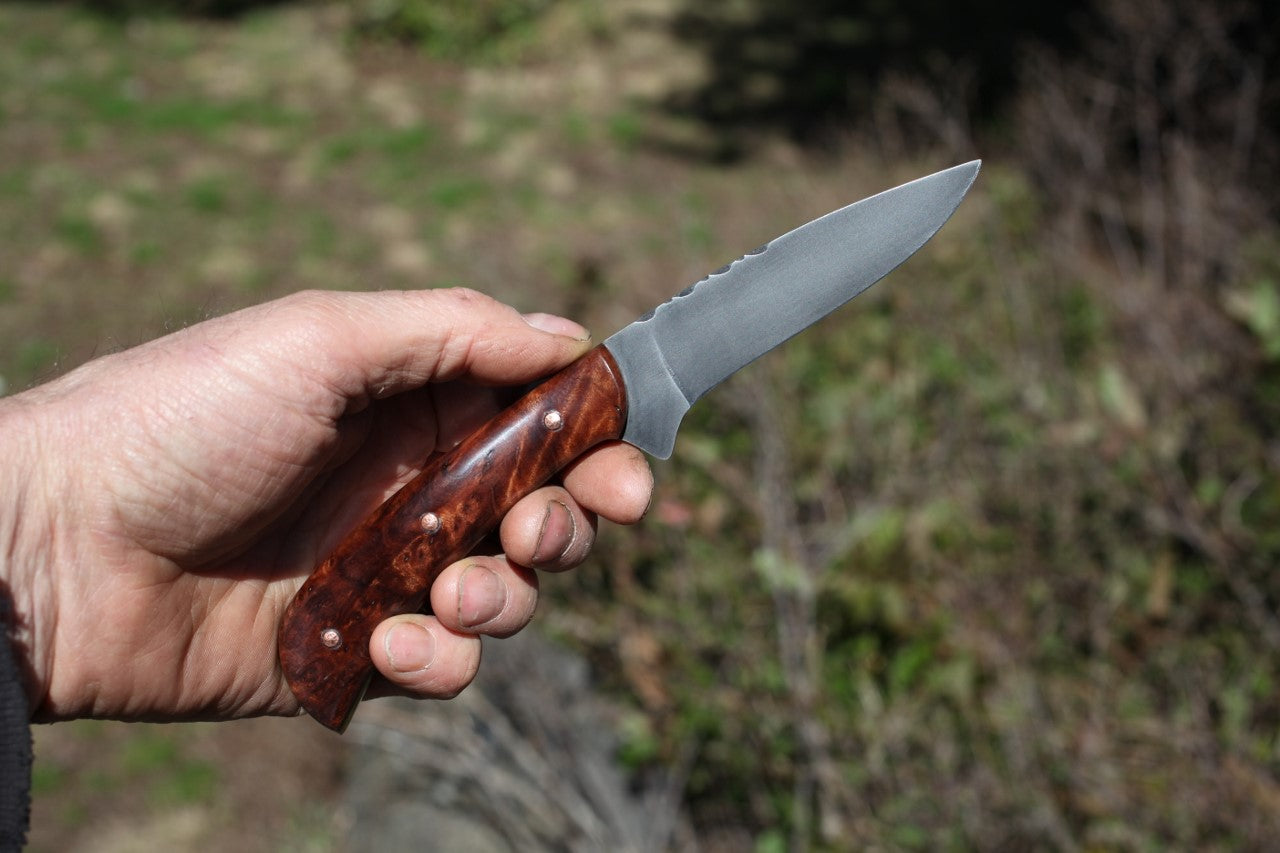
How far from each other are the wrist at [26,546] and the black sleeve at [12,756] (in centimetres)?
14

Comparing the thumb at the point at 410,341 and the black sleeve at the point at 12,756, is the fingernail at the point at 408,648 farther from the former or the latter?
the black sleeve at the point at 12,756

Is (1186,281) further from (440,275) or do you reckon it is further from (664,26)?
(664,26)

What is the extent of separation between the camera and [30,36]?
988cm

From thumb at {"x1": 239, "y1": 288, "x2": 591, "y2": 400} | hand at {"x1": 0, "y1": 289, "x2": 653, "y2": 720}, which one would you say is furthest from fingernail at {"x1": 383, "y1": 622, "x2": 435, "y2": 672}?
thumb at {"x1": 239, "y1": 288, "x2": 591, "y2": 400}

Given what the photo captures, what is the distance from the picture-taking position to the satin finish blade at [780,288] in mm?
2029

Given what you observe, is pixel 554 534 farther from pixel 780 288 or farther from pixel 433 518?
pixel 780 288

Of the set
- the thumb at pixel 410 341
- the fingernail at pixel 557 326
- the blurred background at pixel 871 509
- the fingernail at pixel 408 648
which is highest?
the thumb at pixel 410 341

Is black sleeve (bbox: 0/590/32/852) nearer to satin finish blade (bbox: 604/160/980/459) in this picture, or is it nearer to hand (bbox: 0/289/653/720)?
hand (bbox: 0/289/653/720)

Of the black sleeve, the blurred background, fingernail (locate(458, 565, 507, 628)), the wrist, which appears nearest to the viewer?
the black sleeve

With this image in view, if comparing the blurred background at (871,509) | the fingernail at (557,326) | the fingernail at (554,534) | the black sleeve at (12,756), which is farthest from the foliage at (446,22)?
the black sleeve at (12,756)

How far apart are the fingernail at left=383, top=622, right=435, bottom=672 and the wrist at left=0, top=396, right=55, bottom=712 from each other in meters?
0.64

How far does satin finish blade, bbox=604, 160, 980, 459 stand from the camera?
2029 mm

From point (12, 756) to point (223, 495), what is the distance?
0.59 m

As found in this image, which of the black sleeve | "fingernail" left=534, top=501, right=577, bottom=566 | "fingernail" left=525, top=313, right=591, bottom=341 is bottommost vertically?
"fingernail" left=534, top=501, right=577, bottom=566
